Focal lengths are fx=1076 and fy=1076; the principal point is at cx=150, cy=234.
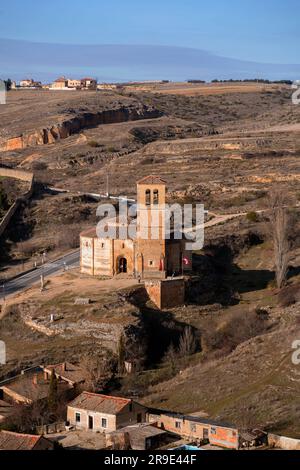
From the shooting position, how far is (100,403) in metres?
28.8

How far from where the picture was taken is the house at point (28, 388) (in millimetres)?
30938

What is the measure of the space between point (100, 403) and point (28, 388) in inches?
145

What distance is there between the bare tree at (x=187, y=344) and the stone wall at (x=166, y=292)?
9.63 feet

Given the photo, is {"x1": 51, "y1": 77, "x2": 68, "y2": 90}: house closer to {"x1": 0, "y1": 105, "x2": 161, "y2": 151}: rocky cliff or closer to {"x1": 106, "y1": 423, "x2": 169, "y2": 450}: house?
{"x1": 0, "y1": 105, "x2": 161, "y2": 151}: rocky cliff

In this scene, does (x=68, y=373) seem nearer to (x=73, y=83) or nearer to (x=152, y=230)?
(x=152, y=230)

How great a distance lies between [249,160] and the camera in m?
73.0

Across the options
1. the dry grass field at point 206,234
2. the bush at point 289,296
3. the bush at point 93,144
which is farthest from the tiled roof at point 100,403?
the bush at point 93,144

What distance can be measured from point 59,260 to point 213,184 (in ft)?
64.6

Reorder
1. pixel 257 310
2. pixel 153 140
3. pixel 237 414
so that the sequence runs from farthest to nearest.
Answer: pixel 153 140, pixel 257 310, pixel 237 414

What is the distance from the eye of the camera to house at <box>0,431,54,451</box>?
25.0 meters

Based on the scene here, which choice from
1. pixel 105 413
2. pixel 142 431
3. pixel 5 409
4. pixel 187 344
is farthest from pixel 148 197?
pixel 142 431

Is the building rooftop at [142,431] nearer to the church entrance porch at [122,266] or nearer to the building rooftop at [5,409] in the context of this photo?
the building rooftop at [5,409]
